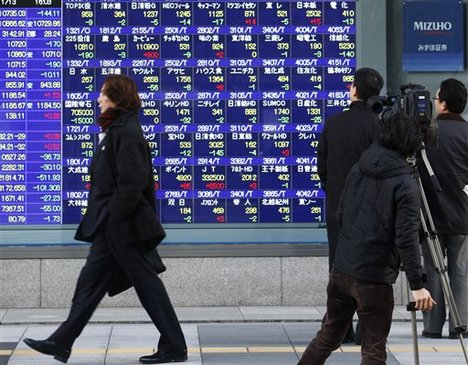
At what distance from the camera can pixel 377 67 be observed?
11.0 metres

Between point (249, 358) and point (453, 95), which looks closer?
point (249, 358)

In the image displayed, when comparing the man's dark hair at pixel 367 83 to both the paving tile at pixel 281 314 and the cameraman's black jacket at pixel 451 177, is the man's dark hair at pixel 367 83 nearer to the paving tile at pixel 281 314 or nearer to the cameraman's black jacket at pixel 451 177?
Answer: the cameraman's black jacket at pixel 451 177

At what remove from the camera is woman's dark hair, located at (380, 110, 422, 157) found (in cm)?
672

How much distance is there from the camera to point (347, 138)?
880 cm

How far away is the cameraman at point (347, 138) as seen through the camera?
8.77m

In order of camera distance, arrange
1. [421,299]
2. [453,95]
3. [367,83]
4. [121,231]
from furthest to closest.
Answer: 1. [453,95]
2. [367,83]
3. [121,231]
4. [421,299]

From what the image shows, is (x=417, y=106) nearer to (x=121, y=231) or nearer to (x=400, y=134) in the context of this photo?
(x=400, y=134)

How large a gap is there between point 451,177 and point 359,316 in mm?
2831

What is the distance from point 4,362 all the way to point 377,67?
14.3ft

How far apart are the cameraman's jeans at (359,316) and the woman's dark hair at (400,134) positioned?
0.71m

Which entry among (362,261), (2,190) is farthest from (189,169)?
(362,261)

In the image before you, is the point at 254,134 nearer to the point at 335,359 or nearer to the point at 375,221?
the point at 335,359

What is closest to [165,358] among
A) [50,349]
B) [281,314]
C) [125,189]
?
[50,349]

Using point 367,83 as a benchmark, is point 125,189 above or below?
below
